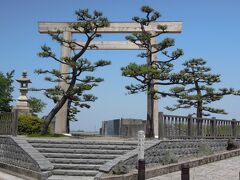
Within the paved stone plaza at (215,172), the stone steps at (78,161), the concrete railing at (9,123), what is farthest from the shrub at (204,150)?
the concrete railing at (9,123)

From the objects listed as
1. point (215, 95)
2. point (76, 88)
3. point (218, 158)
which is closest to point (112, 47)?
point (76, 88)

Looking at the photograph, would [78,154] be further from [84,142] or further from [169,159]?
[169,159]

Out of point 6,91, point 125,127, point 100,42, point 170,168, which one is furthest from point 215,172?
point 6,91

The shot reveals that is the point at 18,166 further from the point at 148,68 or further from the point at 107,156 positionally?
the point at 148,68

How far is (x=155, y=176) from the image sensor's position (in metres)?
12.3

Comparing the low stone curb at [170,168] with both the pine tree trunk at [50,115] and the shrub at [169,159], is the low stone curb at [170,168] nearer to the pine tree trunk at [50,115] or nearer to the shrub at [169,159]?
the shrub at [169,159]

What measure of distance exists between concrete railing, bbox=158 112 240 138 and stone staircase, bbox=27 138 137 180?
5.11ft

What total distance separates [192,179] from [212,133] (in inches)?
274

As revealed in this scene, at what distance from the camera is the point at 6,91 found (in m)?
34.3

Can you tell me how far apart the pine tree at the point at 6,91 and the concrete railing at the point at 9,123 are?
536 inches

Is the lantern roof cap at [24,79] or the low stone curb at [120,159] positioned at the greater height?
the lantern roof cap at [24,79]

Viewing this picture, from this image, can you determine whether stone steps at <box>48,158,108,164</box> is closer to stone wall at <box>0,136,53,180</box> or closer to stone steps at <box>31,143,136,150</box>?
stone wall at <box>0,136,53,180</box>

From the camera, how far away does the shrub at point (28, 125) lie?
19.9 m

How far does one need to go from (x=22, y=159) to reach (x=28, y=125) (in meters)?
6.22
